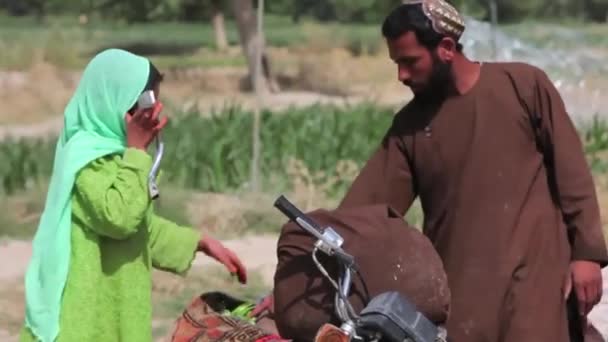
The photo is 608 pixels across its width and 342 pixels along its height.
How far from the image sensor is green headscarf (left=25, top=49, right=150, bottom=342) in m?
4.32

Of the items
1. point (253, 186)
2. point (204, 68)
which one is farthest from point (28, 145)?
point (204, 68)

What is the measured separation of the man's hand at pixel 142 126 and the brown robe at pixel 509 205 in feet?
2.76

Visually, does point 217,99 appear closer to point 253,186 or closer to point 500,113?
point 253,186

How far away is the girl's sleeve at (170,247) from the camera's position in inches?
184

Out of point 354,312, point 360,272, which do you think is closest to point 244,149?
point 360,272

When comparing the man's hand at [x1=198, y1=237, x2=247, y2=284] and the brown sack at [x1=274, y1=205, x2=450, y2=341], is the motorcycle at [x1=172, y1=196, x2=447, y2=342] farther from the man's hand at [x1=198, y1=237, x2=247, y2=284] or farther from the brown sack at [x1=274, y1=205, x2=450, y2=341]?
the man's hand at [x1=198, y1=237, x2=247, y2=284]

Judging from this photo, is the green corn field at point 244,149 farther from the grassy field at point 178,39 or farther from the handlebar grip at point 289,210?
the handlebar grip at point 289,210

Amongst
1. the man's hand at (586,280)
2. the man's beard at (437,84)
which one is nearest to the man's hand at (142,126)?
the man's beard at (437,84)

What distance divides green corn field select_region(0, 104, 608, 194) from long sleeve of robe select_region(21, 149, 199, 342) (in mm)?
7585

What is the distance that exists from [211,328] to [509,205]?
3.58ft

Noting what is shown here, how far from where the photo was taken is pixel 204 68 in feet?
128

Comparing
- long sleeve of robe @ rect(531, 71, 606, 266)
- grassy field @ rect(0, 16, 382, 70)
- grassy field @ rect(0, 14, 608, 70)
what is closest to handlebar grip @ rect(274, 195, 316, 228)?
long sleeve of robe @ rect(531, 71, 606, 266)

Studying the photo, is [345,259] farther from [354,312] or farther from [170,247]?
[170,247]

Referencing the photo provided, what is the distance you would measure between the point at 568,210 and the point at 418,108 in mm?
560
